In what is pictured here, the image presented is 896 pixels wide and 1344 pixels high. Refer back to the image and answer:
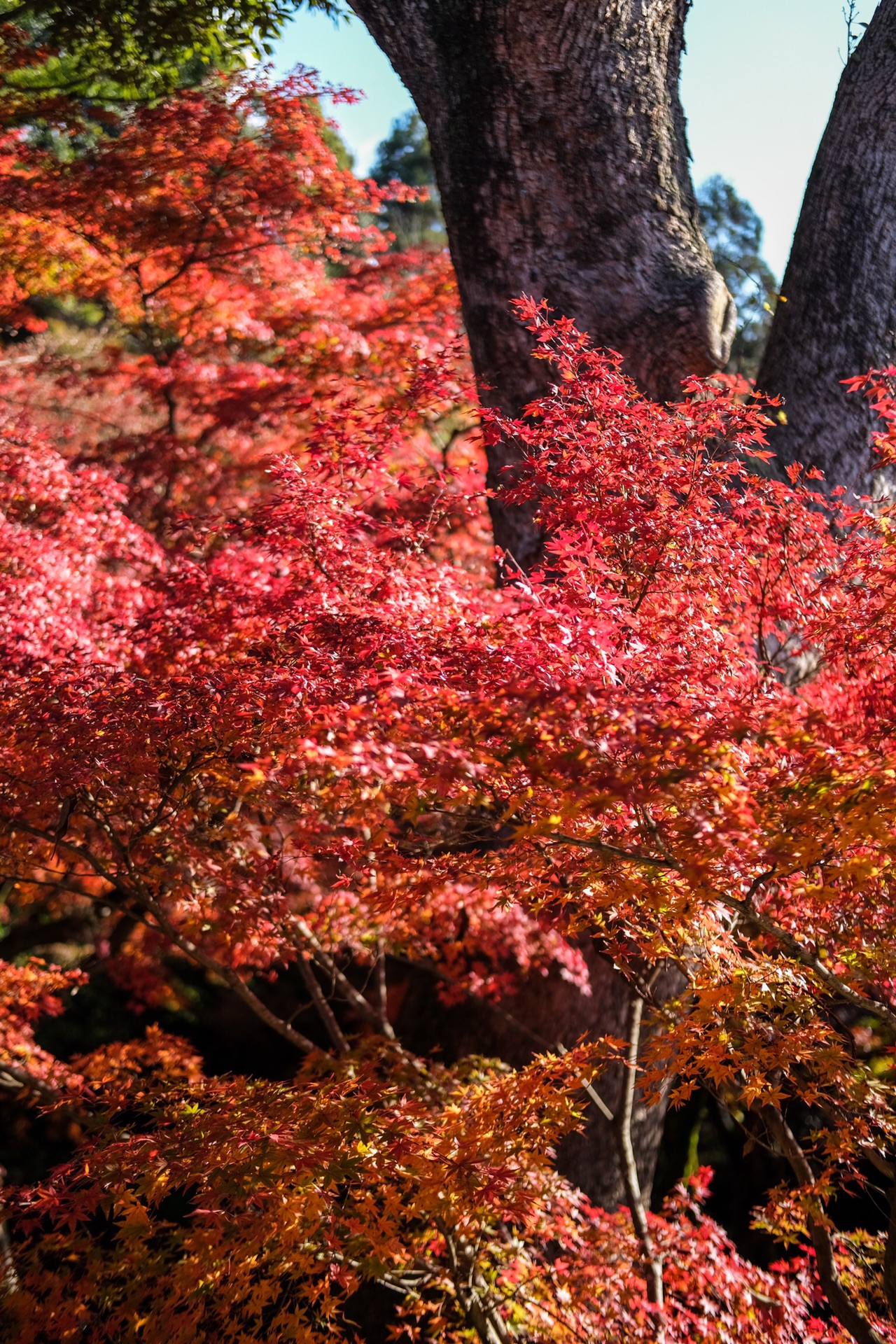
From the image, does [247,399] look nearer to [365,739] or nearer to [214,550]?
[214,550]

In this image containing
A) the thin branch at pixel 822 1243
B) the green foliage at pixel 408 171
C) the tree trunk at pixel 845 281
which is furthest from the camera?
the green foliage at pixel 408 171

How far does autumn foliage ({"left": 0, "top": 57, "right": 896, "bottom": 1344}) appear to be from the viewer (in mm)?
2779

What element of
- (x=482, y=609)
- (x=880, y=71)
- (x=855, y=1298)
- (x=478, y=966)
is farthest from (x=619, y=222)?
(x=855, y=1298)

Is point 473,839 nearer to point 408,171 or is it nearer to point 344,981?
point 344,981

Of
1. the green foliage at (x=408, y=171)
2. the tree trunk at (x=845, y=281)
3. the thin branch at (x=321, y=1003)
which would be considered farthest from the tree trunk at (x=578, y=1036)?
the green foliage at (x=408, y=171)

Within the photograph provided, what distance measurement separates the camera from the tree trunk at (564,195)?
18.6 feet

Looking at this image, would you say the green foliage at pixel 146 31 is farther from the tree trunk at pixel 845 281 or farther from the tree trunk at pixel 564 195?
the tree trunk at pixel 845 281

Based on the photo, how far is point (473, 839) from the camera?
3.26 meters

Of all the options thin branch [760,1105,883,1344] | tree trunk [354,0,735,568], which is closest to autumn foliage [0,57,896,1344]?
thin branch [760,1105,883,1344]

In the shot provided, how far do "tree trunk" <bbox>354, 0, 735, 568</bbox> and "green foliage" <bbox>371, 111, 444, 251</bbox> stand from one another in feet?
48.8

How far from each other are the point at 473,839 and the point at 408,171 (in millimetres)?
21384

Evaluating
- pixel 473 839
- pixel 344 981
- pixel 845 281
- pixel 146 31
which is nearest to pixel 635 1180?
pixel 344 981

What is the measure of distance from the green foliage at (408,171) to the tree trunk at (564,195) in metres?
14.9

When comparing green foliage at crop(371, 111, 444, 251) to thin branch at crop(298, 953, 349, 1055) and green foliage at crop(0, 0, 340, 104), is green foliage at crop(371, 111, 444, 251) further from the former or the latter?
thin branch at crop(298, 953, 349, 1055)
